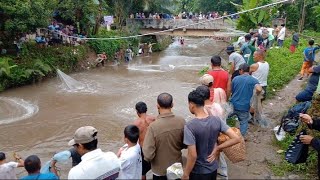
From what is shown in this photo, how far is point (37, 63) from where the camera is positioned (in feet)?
54.4

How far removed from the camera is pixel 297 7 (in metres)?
26.2

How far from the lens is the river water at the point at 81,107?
374 inches

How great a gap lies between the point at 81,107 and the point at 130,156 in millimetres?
9283

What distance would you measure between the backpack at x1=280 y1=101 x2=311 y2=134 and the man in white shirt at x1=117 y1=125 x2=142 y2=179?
3.33 meters

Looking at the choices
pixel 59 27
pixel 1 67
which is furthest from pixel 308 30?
pixel 1 67

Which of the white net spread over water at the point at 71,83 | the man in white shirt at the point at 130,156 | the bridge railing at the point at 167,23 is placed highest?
the bridge railing at the point at 167,23

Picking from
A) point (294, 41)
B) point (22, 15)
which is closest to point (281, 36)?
point (294, 41)

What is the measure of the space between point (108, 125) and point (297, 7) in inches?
820

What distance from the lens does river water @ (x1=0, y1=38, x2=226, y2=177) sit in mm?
9492

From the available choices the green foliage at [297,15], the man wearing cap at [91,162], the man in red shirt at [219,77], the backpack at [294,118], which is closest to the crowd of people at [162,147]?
the man wearing cap at [91,162]

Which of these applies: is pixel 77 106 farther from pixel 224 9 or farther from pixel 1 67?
pixel 224 9

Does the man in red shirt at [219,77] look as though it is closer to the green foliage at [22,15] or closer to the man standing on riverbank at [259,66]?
the man standing on riverbank at [259,66]

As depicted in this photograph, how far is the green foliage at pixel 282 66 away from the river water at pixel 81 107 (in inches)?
119

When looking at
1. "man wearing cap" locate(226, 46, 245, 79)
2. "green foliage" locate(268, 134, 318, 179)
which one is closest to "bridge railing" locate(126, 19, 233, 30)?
Result: "man wearing cap" locate(226, 46, 245, 79)
